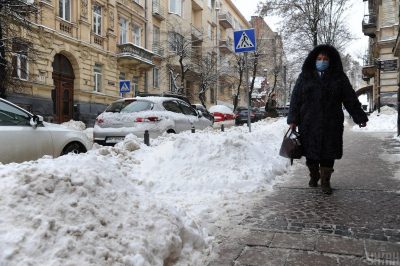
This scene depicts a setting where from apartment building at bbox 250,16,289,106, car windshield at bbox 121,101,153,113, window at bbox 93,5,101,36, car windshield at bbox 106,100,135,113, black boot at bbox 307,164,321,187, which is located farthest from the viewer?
apartment building at bbox 250,16,289,106

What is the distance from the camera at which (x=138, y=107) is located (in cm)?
990

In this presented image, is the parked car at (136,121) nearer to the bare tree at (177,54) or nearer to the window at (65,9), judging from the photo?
the window at (65,9)

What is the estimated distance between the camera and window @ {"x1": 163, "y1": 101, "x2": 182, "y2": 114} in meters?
10.3

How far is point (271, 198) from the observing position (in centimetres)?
496

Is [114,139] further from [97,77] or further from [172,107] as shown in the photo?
[97,77]

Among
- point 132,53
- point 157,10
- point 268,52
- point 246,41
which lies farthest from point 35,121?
point 268,52

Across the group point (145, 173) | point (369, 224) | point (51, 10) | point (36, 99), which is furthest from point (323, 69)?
point (51, 10)

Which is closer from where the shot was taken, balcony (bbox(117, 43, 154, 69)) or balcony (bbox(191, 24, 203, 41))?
balcony (bbox(117, 43, 154, 69))

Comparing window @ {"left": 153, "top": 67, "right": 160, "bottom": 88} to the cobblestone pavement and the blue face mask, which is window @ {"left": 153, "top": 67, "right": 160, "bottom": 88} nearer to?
the cobblestone pavement

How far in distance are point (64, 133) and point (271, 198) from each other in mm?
3894

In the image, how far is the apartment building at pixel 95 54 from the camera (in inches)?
779

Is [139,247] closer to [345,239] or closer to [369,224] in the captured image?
[345,239]

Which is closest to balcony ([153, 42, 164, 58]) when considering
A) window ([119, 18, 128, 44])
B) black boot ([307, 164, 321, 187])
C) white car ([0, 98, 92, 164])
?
window ([119, 18, 128, 44])

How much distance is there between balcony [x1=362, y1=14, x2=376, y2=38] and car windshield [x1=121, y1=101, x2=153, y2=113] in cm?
2895
